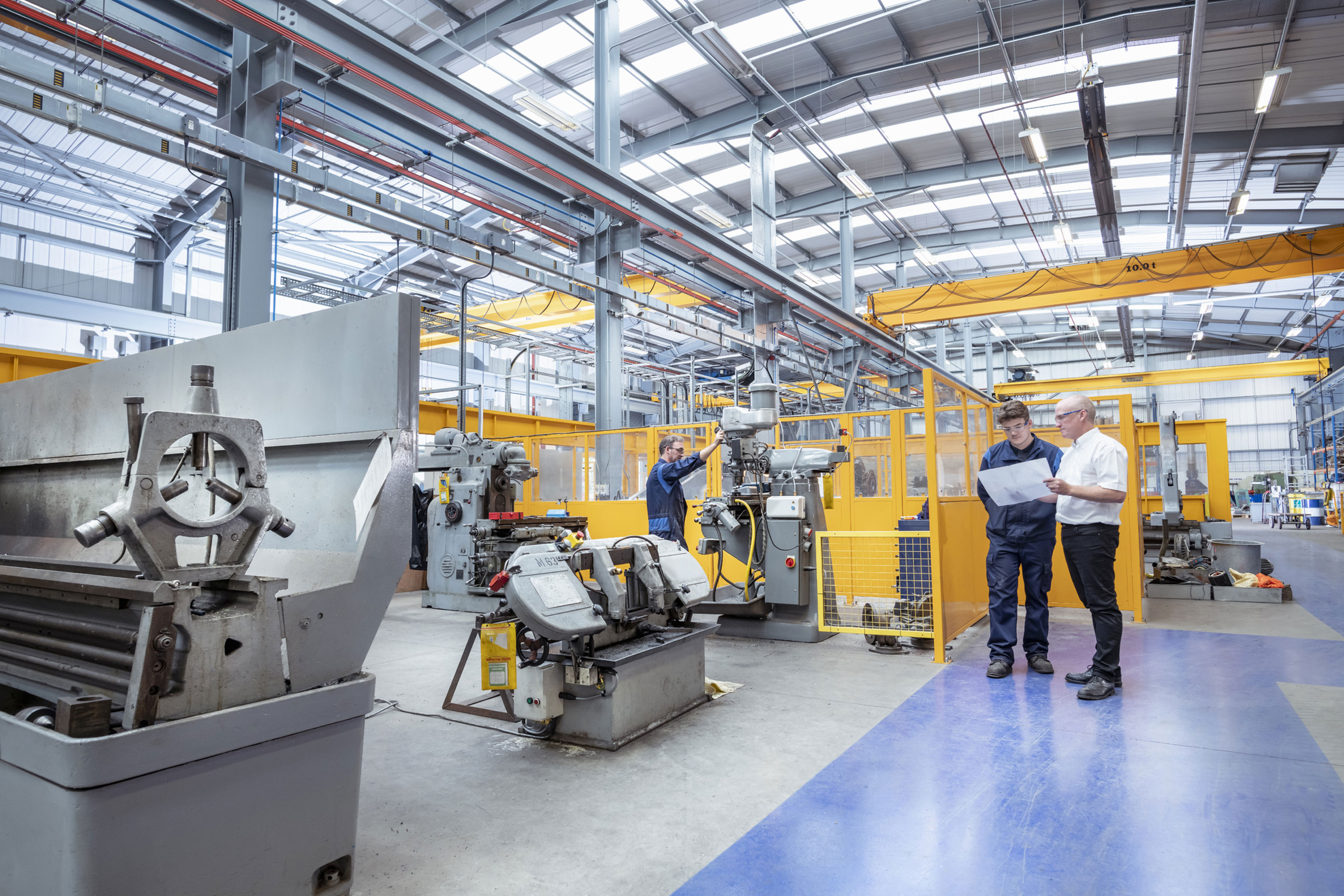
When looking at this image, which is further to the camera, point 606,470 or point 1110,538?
point 606,470

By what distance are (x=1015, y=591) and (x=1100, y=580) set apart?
619 mm

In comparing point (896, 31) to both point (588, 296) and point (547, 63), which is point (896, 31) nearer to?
point (547, 63)

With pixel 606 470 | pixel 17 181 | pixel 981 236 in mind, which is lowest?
pixel 606 470

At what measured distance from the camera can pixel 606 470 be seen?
8445 millimetres

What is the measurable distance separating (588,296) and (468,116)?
320cm

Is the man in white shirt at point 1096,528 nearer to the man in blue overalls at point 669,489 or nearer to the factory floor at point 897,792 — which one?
the factory floor at point 897,792

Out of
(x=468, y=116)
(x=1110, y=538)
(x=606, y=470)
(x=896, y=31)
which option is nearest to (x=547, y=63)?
(x=468, y=116)

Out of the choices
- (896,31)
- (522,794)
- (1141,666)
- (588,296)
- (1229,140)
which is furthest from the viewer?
(1229,140)

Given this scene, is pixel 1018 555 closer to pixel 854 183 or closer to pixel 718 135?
pixel 854 183

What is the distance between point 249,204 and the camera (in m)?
4.49

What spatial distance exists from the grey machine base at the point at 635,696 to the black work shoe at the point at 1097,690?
1.91 meters


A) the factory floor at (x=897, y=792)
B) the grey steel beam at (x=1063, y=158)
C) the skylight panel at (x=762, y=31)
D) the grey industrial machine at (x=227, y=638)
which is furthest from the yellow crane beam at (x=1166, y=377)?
the grey industrial machine at (x=227, y=638)

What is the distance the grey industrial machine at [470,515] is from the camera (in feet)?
20.5

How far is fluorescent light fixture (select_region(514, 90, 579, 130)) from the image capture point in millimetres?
5965
